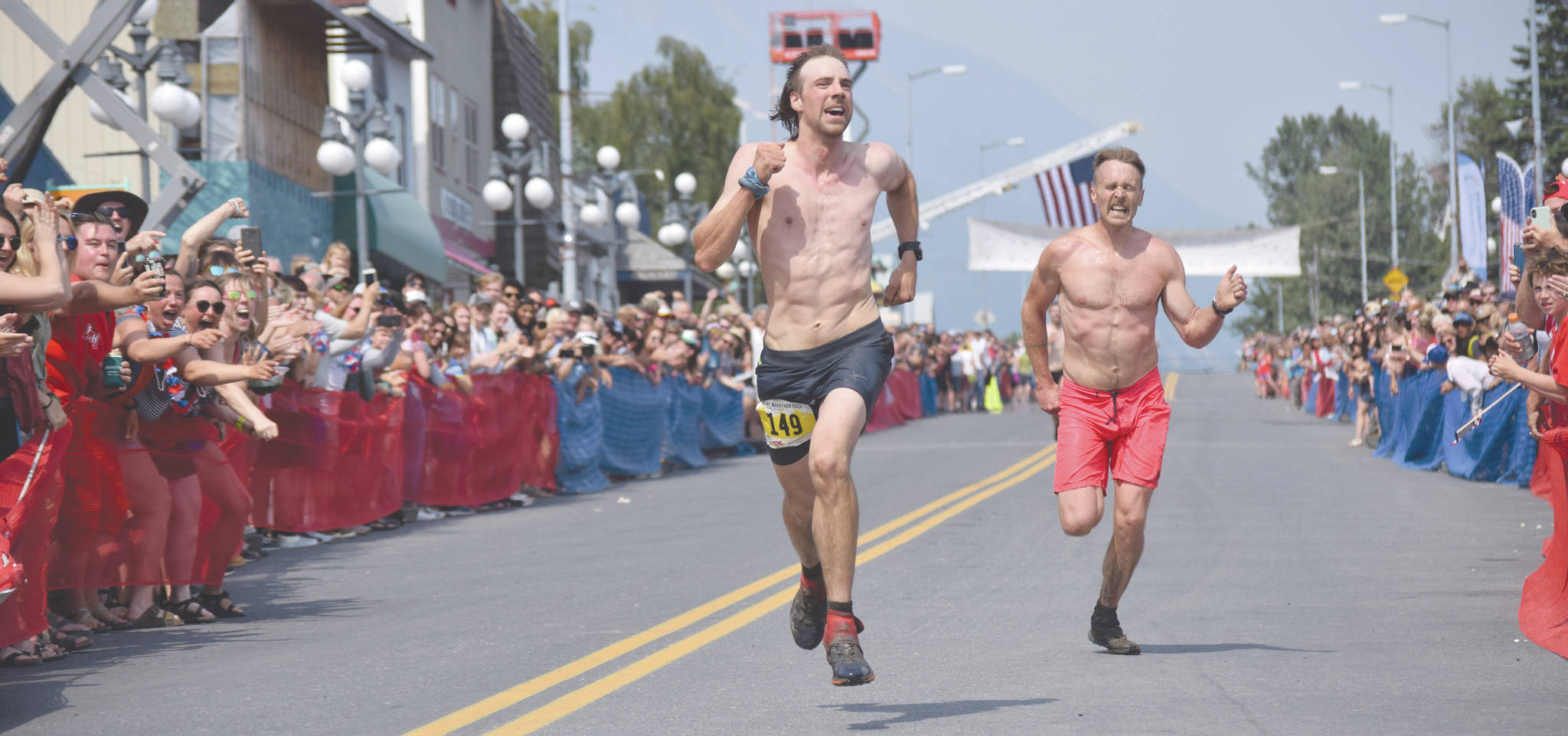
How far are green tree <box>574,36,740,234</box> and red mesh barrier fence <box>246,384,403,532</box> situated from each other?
52853mm

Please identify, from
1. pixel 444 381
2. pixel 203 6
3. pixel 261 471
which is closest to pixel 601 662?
pixel 261 471

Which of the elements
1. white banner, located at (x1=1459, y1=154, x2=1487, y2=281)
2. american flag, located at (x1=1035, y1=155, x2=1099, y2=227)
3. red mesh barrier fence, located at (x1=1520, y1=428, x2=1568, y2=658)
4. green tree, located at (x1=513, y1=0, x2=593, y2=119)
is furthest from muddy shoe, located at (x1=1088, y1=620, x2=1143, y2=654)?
green tree, located at (x1=513, y1=0, x2=593, y2=119)

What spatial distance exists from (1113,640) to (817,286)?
2.08 m

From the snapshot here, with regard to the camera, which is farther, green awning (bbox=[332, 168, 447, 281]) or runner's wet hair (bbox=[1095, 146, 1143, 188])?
green awning (bbox=[332, 168, 447, 281])

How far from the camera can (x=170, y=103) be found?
1816cm

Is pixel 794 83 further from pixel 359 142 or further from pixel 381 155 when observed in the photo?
pixel 359 142

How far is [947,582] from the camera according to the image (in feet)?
34.3

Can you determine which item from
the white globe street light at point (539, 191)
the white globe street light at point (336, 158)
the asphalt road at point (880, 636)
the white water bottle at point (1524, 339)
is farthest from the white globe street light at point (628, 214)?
the white water bottle at point (1524, 339)

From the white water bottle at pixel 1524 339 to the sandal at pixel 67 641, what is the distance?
6.50 meters

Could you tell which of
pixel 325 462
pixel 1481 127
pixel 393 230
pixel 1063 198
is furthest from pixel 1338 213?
pixel 325 462

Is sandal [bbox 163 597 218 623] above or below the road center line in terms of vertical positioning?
above

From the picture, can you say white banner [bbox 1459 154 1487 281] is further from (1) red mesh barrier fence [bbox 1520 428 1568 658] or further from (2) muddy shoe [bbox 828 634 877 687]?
(2) muddy shoe [bbox 828 634 877 687]

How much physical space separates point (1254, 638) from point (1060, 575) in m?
2.58

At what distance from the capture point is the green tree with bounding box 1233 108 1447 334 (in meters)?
115
